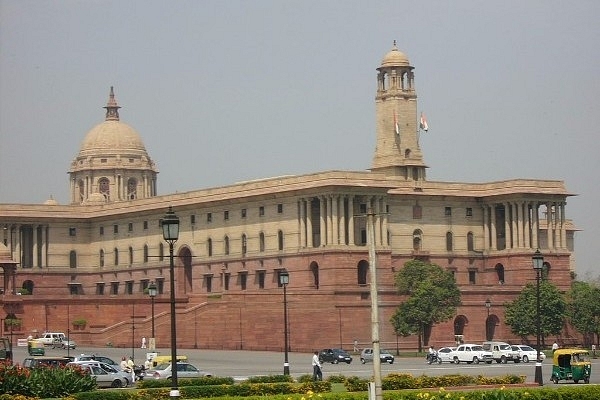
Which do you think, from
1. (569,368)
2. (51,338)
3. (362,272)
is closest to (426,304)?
(362,272)

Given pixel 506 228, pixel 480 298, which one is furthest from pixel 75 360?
pixel 506 228

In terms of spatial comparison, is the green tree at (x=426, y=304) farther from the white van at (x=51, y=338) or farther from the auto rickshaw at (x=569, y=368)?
the auto rickshaw at (x=569, y=368)

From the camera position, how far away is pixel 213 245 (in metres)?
140

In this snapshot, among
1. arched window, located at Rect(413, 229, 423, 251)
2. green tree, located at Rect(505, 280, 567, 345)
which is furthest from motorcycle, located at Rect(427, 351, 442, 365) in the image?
arched window, located at Rect(413, 229, 423, 251)

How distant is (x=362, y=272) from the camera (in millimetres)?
128125

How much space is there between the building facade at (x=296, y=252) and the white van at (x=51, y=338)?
78.0 inches

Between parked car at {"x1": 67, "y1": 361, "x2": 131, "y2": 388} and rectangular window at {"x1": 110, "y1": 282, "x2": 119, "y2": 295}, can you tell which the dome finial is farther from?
parked car at {"x1": 67, "y1": 361, "x2": 131, "y2": 388}

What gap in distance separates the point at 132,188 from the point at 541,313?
67481 millimetres

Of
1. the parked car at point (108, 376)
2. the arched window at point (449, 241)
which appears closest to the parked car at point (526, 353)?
the arched window at point (449, 241)

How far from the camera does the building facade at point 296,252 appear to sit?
121 metres

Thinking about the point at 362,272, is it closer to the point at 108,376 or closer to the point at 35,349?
the point at 35,349

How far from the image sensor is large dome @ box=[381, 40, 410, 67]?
13550 cm

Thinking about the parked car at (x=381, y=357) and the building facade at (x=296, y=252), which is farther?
the building facade at (x=296, y=252)

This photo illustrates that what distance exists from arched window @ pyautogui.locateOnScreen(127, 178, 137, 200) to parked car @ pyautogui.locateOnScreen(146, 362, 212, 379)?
3870 inches
